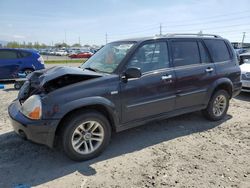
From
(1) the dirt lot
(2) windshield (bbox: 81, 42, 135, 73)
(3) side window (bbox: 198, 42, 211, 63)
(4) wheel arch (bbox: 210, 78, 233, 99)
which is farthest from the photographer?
(4) wheel arch (bbox: 210, 78, 233, 99)

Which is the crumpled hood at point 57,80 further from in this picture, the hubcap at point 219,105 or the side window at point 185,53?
the hubcap at point 219,105

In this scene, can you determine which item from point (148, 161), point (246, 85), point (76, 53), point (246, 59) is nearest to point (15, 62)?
point (148, 161)

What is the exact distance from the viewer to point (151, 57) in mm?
4195

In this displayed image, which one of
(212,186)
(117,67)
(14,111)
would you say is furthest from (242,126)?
(14,111)

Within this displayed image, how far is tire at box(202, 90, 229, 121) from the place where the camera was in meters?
5.14

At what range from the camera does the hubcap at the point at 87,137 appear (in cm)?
348

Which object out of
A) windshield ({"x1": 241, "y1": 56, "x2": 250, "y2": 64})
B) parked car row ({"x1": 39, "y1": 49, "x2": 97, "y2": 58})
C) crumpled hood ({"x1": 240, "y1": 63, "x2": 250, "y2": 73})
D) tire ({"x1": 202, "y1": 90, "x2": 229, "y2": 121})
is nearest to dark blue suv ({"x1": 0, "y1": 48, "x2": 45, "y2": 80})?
tire ({"x1": 202, "y1": 90, "x2": 229, "y2": 121})

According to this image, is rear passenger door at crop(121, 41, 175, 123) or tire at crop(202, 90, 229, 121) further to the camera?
tire at crop(202, 90, 229, 121)

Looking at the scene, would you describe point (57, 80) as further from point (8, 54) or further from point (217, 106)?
point (8, 54)

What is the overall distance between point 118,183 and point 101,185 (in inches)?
8.6

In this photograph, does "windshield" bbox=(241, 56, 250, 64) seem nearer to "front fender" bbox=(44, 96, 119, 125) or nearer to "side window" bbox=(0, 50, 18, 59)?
"front fender" bbox=(44, 96, 119, 125)

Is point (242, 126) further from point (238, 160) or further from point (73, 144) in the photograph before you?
point (73, 144)

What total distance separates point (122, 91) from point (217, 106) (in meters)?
2.65

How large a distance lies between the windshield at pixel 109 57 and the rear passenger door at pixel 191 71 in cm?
97
